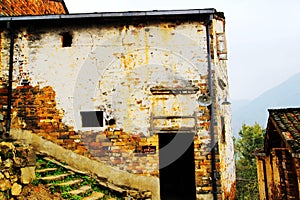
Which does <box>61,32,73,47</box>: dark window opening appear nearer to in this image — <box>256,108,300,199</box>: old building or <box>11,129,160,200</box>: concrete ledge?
<box>11,129,160,200</box>: concrete ledge

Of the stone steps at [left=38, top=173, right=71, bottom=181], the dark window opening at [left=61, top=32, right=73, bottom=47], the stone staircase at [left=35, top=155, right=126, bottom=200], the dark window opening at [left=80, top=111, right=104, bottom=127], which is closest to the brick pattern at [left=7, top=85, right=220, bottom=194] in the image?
Result: the dark window opening at [left=80, top=111, right=104, bottom=127]

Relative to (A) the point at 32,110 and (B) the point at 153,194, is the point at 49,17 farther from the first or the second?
(B) the point at 153,194

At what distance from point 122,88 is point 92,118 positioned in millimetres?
1204

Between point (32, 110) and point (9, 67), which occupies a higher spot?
point (9, 67)

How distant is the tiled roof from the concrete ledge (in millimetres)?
3410

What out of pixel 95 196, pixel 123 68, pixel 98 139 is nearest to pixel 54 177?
pixel 95 196

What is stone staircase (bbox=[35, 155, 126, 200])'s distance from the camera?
220 inches

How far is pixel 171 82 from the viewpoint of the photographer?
24.7 feet

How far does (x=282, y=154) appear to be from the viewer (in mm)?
7078

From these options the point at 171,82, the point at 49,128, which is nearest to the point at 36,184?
the point at 49,128

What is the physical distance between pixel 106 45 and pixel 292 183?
614cm

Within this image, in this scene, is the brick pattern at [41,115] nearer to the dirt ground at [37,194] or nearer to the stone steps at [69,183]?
the stone steps at [69,183]

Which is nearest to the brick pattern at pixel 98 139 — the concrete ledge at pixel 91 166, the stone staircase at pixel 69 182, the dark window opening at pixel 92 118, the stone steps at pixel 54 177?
the concrete ledge at pixel 91 166

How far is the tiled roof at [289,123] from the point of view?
5980 millimetres
